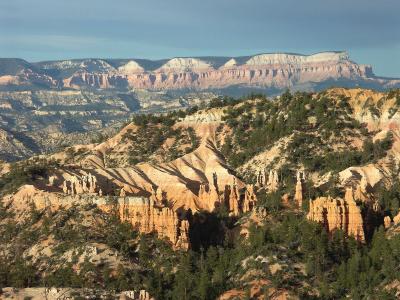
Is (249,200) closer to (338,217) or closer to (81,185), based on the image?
(338,217)

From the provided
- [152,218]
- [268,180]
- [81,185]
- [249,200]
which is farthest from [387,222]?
[81,185]

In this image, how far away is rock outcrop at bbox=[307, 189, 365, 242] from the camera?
14238 centimetres

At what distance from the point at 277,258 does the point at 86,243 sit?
98.3 feet

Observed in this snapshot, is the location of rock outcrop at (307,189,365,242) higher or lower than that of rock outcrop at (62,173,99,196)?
lower

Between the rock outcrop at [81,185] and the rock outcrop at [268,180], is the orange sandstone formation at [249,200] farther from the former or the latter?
the rock outcrop at [81,185]

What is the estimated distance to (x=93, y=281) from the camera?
125812mm

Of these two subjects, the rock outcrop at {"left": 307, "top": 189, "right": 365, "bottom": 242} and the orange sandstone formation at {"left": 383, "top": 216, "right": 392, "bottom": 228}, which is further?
the orange sandstone formation at {"left": 383, "top": 216, "right": 392, "bottom": 228}

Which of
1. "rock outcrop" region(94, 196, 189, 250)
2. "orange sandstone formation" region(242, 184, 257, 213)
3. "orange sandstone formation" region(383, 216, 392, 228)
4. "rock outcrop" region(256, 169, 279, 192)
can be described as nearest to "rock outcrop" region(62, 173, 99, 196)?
"rock outcrop" region(94, 196, 189, 250)

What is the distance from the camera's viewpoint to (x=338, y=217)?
142 m

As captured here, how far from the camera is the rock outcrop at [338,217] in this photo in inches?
5605

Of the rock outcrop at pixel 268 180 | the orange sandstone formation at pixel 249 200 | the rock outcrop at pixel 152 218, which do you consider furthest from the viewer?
the rock outcrop at pixel 268 180

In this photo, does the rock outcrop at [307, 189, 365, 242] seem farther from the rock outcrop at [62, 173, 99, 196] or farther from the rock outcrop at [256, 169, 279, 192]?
the rock outcrop at [62, 173, 99, 196]

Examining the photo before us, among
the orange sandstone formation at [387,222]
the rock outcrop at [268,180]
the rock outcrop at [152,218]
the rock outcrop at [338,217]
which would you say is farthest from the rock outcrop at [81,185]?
the orange sandstone formation at [387,222]

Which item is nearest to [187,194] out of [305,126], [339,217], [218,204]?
[218,204]
